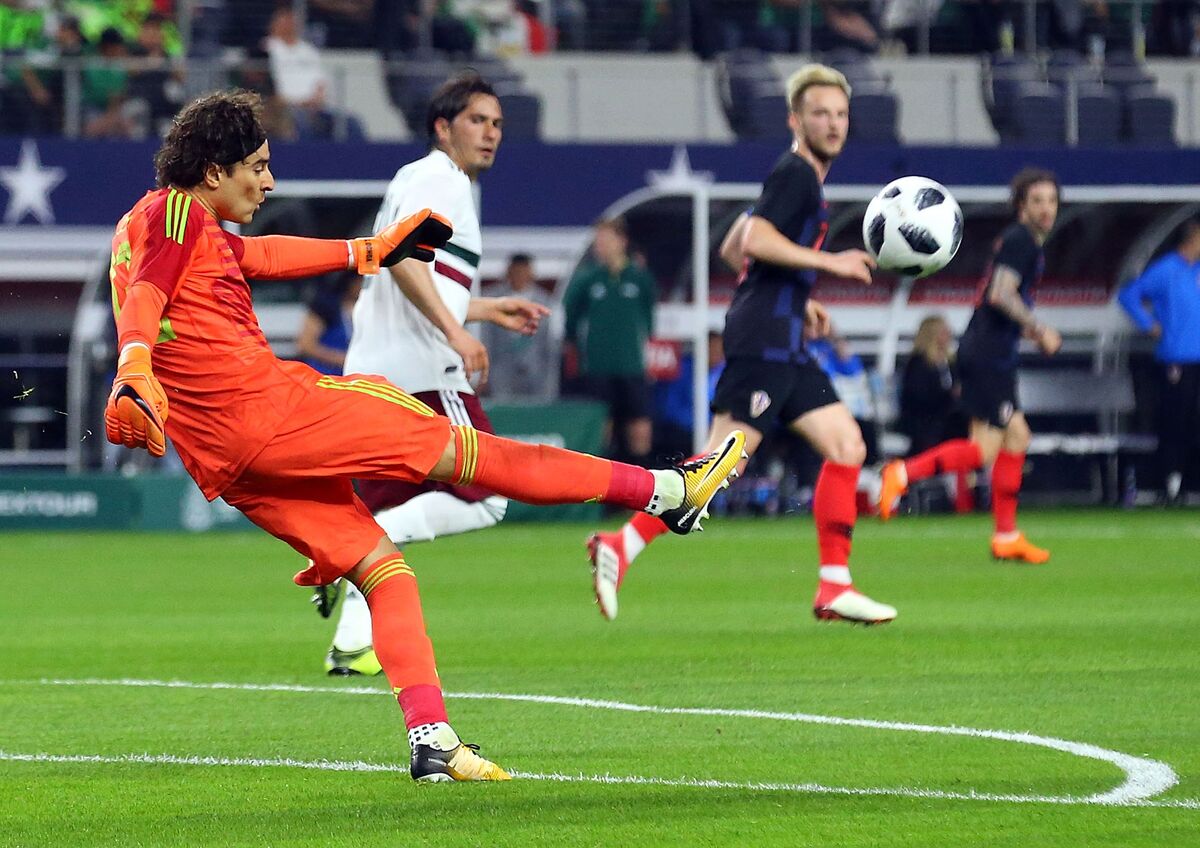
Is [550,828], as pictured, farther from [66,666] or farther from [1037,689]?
[66,666]

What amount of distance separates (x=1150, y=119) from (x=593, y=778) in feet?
57.6

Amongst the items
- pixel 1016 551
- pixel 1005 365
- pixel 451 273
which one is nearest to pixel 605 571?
pixel 451 273

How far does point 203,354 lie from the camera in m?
5.64

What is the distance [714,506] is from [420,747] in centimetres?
1450

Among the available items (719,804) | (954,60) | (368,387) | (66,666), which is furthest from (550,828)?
(954,60)

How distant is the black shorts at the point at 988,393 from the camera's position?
13.5 metres

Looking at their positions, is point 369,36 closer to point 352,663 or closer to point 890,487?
point 890,487

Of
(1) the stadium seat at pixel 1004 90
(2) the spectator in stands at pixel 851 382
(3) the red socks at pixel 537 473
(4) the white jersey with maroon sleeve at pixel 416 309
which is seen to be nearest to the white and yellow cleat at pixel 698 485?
(3) the red socks at pixel 537 473

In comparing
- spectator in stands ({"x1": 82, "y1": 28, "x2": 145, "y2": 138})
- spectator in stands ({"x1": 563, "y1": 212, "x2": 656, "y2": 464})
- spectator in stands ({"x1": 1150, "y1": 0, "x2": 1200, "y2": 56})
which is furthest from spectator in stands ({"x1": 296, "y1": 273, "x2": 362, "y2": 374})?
spectator in stands ({"x1": 1150, "y1": 0, "x2": 1200, "y2": 56})

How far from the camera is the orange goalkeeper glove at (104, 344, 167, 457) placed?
526cm

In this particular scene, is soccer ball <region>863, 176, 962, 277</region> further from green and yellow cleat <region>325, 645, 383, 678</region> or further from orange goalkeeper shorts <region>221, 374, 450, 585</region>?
orange goalkeeper shorts <region>221, 374, 450, 585</region>

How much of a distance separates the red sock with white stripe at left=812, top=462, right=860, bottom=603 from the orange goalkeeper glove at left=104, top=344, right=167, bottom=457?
184 inches

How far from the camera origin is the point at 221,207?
5.82 meters

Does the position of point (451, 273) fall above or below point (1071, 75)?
below
